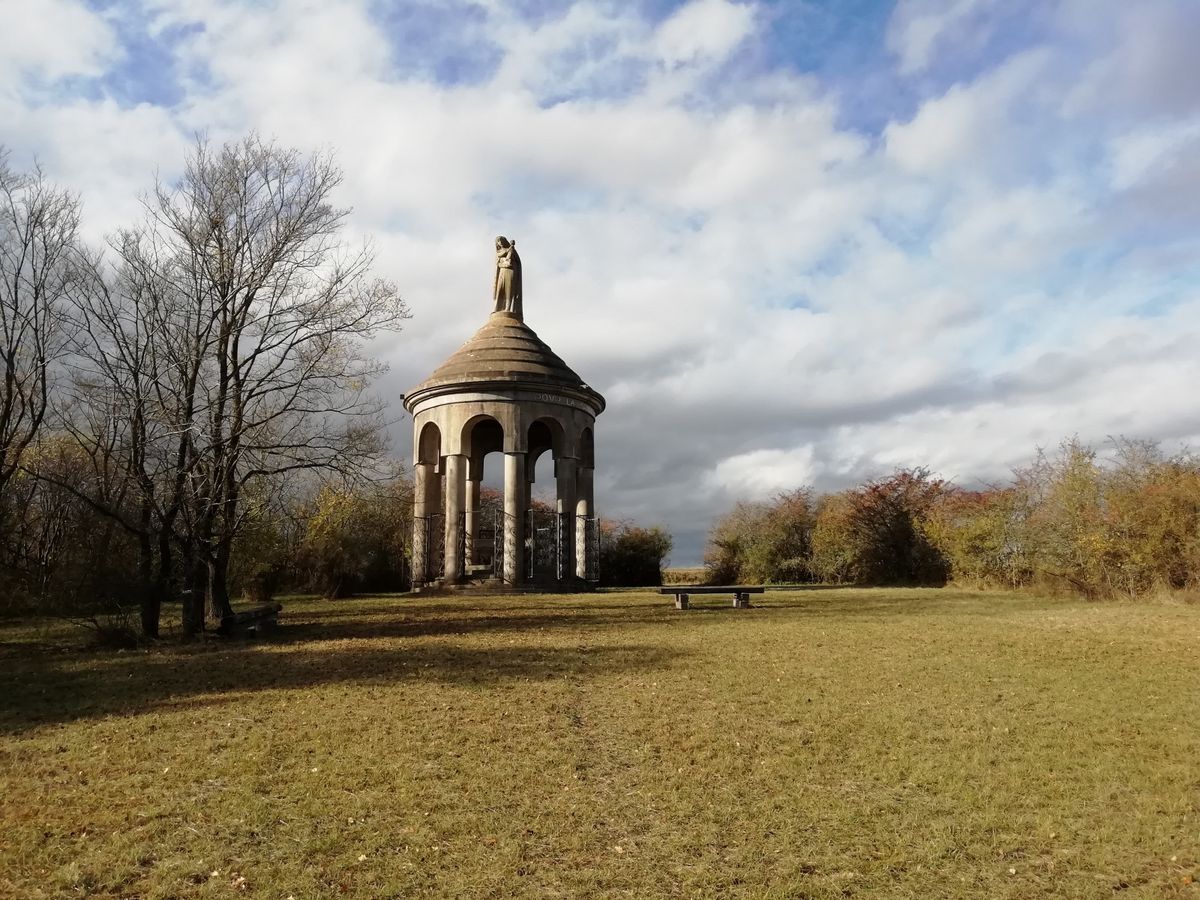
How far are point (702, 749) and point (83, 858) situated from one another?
4.58 metres

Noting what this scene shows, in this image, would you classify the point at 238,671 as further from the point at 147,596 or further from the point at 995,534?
the point at 995,534

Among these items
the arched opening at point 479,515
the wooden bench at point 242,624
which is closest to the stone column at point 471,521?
the arched opening at point 479,515

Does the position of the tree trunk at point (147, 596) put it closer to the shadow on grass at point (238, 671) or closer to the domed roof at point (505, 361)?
the shadow on grass at point (238, 671)

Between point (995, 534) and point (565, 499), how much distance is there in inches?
563

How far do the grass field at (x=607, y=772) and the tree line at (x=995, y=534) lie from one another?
1164 centimetres

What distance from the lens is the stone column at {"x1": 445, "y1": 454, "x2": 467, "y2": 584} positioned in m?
27.1

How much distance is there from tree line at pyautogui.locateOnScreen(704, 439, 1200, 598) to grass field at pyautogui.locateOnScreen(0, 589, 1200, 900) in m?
11.6

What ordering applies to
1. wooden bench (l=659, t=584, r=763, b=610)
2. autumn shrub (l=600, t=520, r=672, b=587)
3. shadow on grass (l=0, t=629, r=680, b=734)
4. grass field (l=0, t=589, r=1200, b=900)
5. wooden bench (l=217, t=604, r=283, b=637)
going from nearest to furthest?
grass field (l=0, t=589, r=1200, b=900) < shadow on grass (l=0, t=629, r=680, b=734) < wooden bench (l=217, t=604, r=283, b=637) < wooden bench (l=659, t=584, r=763, b=610) < autumn shrub (l=600, t=520, r=672, b=587)

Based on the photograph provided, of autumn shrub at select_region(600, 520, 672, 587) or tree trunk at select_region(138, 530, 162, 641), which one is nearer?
tree trunk at select_region(138, 530, 162, 641)

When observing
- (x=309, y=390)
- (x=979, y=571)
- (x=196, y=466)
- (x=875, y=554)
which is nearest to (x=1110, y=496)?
(x=979, y=571)

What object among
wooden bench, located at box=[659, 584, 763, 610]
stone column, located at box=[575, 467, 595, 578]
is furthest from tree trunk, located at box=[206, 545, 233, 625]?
stone column, located at box=[575, 467, 595, 578]

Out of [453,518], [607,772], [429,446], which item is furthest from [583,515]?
[607,772]

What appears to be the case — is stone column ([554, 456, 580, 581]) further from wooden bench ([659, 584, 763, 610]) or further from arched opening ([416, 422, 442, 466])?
wooden bench ([659, 584, 763, 610])

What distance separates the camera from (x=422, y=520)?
28.8 meters
